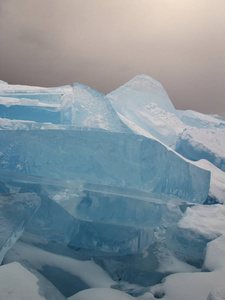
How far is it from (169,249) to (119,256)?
0.21 m

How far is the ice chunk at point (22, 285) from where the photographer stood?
0.49 m

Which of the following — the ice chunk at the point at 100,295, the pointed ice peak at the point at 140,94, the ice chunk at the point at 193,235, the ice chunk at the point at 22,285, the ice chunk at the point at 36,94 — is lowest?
the ice chunk at the point at 193,235

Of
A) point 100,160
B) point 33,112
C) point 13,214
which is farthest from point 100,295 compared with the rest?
point 33,112

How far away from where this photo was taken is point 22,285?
525 millimetres

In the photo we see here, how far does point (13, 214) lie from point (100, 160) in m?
0.35

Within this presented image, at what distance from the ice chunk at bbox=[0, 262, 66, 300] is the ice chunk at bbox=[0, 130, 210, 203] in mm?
397

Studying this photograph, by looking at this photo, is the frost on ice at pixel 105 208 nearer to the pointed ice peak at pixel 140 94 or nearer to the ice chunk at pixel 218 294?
the ice chunk at pixel 218 294

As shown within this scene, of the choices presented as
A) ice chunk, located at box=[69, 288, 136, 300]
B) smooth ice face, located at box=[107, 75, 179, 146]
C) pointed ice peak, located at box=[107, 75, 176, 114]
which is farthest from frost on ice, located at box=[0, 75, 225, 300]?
pointed ice peak, located at box=[107, 75, 176, 114]

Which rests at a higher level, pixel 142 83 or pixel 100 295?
pixel 142 83

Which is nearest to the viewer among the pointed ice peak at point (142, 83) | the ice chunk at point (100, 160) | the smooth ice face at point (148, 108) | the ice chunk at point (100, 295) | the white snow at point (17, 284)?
the white snow at point (17, 284)

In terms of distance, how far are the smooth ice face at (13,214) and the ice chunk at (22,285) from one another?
90mm

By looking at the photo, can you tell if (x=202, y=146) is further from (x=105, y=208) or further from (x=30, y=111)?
(x=30, y=111)

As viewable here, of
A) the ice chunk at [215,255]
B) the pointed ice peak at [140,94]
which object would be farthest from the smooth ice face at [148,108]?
the ice chunk at [215,255]

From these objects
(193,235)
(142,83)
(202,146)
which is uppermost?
(142,83)
